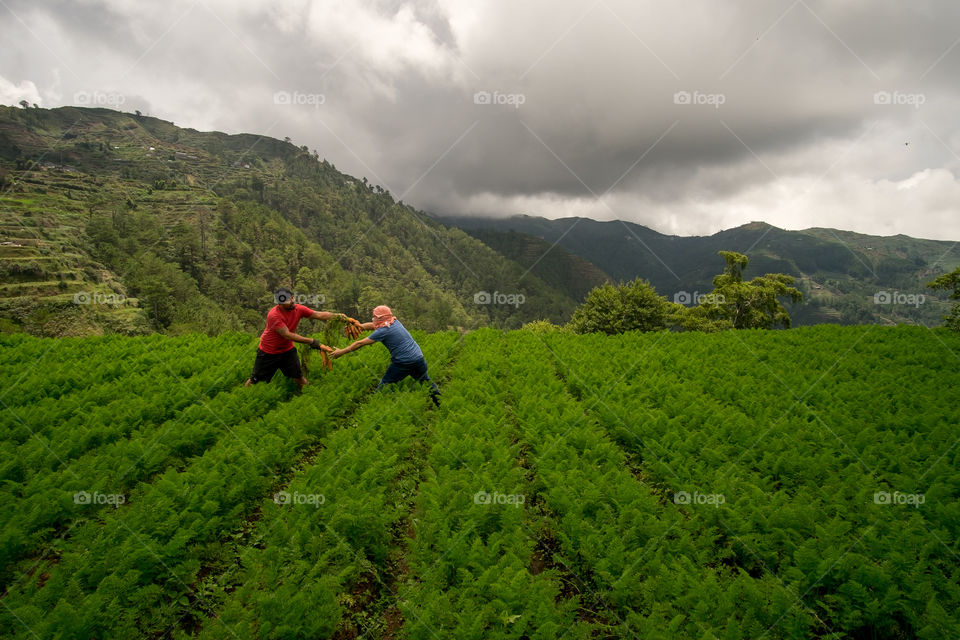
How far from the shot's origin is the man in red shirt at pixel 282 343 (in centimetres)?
786

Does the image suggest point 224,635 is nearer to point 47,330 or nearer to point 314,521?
point 314,521

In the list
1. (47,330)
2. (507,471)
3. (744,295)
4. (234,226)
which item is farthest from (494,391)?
(234,226)

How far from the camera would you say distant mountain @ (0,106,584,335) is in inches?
2766

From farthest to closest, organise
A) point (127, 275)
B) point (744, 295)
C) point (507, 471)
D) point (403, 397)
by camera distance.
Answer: point (127, 275) < point (744, 295) < point (403, 397) < point (507, 471)

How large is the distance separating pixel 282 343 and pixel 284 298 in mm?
995

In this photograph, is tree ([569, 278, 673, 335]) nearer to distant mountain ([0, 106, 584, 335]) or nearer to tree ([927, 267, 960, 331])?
distant mountain ([0, 106, 584, 335])

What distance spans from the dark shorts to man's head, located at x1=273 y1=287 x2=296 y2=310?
3.11 feet

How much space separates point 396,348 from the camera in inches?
316

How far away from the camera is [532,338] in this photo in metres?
16.6

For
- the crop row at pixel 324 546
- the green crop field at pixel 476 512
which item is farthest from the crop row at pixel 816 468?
the crop row at pixel 324 546

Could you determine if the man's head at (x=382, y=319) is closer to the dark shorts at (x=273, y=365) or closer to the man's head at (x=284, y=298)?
the man's head at (x=284, y=298)

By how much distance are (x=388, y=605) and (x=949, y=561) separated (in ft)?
17.1

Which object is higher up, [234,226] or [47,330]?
[234,226]

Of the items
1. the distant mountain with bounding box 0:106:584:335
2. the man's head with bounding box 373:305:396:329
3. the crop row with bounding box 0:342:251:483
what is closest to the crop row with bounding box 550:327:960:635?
the man's head with bounding box 373:305:396:329
